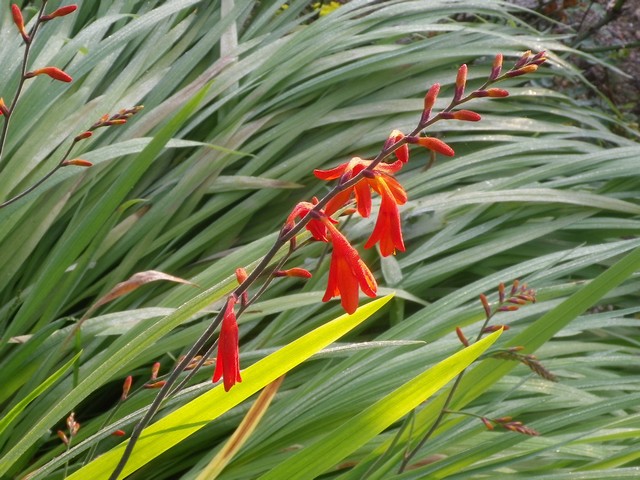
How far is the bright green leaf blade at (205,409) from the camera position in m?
1.16

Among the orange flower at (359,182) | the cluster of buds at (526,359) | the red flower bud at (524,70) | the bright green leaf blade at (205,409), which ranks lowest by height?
the cluster of buds at (526,359)

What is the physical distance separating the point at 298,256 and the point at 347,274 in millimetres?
1255

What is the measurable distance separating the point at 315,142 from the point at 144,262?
0.65 m

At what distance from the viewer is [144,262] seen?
2273 millimetres

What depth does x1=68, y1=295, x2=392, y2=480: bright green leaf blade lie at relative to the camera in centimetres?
116

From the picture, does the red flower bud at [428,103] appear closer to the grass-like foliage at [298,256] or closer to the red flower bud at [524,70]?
the red flower bud at [524,70]

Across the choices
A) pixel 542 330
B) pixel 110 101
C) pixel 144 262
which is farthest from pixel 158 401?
pixel 110 101

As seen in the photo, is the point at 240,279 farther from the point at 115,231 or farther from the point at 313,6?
the point at 313,6

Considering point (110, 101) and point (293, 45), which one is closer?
point (110, 101)

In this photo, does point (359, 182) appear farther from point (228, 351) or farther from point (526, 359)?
point (526, 359)

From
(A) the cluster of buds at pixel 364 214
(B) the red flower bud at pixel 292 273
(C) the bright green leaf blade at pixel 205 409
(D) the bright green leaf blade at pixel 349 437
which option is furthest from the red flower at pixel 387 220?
(D) the bright green leaf blade at pixel 349 437

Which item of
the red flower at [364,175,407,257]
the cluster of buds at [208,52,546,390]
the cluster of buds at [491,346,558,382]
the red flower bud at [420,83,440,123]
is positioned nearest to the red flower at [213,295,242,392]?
the cluster of buds at [208,52,546,390]

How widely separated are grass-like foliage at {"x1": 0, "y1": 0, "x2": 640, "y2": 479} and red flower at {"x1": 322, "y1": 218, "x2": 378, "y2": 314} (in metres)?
0.27

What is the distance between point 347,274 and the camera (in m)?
0.92
